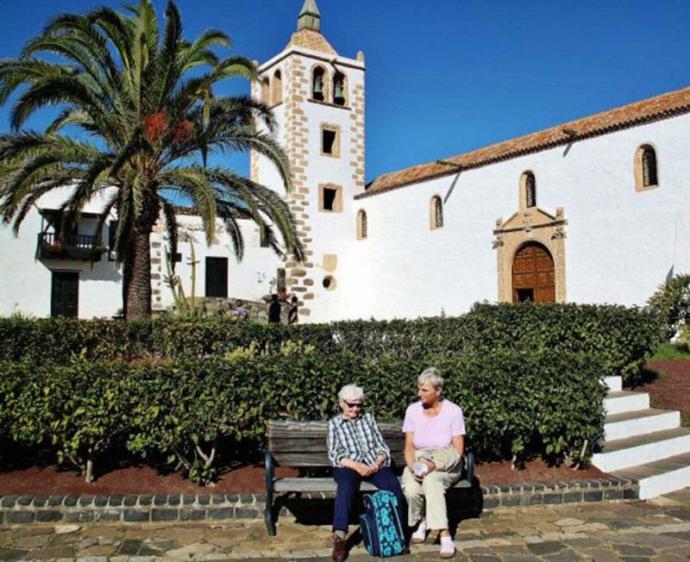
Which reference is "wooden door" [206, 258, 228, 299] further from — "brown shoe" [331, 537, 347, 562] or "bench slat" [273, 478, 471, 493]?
"brown shoe" [331, 537, 347, 562]

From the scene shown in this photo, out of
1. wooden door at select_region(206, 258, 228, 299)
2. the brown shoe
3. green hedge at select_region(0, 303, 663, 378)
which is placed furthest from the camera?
wooden door at select_region(206, 258, 228, 299)

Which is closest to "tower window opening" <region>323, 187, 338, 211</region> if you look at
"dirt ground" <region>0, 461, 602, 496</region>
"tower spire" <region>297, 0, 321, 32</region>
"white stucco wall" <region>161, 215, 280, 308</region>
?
"white stucco wall" <region>161, 215, 280, 308</region>

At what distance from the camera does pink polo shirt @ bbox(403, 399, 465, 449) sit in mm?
5141

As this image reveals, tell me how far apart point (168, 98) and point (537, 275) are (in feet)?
35.0

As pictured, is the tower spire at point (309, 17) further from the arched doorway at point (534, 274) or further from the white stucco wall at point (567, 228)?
the arched doorway at point (534, 274)

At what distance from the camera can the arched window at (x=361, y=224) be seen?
24750mm

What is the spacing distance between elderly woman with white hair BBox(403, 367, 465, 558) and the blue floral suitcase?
0.87ft

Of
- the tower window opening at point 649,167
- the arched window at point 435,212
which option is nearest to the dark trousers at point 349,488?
the tower window opening at point 649,167

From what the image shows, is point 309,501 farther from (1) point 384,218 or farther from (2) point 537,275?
(1) point 384,218

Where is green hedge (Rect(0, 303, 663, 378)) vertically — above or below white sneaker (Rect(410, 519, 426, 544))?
above

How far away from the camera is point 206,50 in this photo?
42.1ft

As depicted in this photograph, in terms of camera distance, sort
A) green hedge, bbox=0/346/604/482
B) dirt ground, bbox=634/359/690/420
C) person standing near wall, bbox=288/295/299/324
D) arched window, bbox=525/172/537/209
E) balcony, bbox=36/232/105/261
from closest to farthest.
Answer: green hedge, bbox=0/346/604/482 < dirt ground, bbox=634/359/690/420 < arched window, bbox=525/172/537/209 < person standing near wall, bbox=288/295/299/324 < balcony, bbox=36/232/105/261

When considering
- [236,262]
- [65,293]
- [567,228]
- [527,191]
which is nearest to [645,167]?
[567,228]

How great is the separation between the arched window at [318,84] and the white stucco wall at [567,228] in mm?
4228
